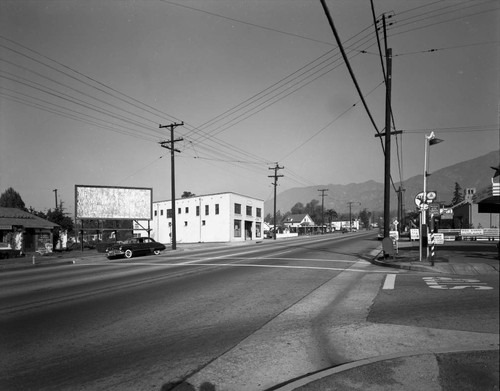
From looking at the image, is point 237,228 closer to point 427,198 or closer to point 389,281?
point 427,198

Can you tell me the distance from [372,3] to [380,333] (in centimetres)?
658

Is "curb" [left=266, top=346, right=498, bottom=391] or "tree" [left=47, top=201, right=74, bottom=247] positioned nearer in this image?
"curb" [left=266, top=346, right=498, bottom=391]

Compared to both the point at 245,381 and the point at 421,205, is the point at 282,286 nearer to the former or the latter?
the point at 245,381

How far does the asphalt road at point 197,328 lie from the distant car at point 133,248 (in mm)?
13323

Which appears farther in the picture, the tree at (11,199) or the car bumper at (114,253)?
the tree at (11,199)

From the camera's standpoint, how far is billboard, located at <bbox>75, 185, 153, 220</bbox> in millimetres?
36312

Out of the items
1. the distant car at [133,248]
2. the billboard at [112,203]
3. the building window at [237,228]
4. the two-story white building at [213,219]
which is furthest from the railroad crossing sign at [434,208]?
the building window at [237,228]

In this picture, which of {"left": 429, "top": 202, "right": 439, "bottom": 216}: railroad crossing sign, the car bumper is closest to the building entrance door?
the car bumper

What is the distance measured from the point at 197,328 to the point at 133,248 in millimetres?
20283

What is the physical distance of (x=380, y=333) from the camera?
550cm

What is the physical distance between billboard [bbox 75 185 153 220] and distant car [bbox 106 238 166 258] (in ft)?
→ 39.3

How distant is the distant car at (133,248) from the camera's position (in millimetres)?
24219

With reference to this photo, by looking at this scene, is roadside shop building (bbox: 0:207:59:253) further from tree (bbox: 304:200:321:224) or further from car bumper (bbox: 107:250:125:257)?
tree (bbox: 304:200:321:224)

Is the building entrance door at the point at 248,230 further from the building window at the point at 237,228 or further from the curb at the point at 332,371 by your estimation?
the curb at the point at 332,371
